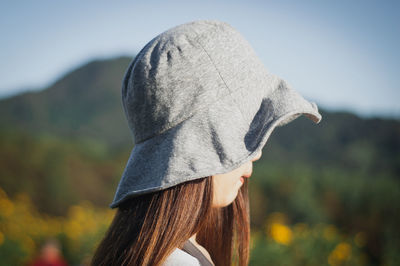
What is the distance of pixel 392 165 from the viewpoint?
465 inches

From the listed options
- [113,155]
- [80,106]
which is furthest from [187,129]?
[80,106]

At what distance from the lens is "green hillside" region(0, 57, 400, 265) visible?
6.70 meters

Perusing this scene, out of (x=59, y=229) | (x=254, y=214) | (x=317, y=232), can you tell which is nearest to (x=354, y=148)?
(x=254, y=214)

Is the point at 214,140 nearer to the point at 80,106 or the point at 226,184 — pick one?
the point at 226,184

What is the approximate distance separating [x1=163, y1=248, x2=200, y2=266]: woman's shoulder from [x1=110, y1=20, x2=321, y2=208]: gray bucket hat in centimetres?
19

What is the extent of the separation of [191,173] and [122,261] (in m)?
0.31

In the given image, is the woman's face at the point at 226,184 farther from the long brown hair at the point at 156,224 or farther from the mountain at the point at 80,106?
the mountain at the point at 80,106

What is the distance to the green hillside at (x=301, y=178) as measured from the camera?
22.0 feet

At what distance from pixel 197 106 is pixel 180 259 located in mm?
410

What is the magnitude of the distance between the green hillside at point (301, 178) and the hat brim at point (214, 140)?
303 cm

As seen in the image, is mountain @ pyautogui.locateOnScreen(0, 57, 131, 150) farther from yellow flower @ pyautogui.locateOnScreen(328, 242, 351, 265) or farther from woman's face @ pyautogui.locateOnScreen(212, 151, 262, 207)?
woman's face @ pyautogui.locateOnScreen(212, 151, 262, 207)

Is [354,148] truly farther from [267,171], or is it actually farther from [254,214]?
[254,214]

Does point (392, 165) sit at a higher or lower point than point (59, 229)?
lower

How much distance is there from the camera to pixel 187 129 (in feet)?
2.90
